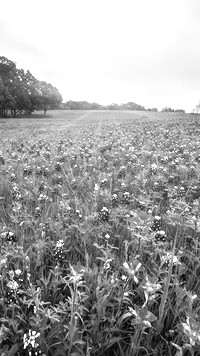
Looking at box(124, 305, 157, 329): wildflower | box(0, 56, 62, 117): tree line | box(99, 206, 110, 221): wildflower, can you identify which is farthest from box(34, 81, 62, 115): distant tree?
box(124, 305, 157, 329): wildflower

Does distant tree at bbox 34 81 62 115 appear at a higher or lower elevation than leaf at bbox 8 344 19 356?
higher

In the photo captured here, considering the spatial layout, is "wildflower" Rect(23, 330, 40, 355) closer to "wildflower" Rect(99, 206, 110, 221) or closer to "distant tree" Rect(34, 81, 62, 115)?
"wildflower" Rect(99, 206, 110, 221)

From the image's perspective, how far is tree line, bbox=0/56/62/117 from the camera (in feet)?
211

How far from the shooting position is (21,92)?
2616 inches

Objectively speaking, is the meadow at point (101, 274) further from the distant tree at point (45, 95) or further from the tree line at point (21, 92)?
the distant tree at point (45, 95)

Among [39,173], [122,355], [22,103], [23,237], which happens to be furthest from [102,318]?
[22,103]

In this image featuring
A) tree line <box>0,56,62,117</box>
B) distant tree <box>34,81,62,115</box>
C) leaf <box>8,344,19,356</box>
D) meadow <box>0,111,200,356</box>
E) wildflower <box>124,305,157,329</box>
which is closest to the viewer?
wildflower <box>124,305,157,329</box>

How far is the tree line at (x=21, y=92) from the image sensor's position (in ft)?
211

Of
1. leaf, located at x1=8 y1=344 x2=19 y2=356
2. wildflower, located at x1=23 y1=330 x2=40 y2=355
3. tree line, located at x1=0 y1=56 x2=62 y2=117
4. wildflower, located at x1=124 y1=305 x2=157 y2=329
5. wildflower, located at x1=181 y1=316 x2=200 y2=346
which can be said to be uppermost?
tree line, located at x1=0 y1=56 x2=62 y2=117

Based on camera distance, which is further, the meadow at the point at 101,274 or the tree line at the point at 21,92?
the tree line at the point at 21,92

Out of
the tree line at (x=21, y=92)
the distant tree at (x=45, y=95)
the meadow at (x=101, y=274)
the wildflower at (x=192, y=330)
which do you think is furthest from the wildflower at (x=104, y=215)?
the distant tree at (x=45, y=95)

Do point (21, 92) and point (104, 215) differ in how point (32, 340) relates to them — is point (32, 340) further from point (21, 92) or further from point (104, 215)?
point (21, 92)

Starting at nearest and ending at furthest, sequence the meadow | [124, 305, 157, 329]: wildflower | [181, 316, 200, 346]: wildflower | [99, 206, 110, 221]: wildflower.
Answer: [181, 316, 200, 346]: wildflower < [124, 305, 157, 329]: wildflower < the meadow < [99, 206, 110, 221]: wildflower

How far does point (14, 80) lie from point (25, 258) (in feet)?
265
